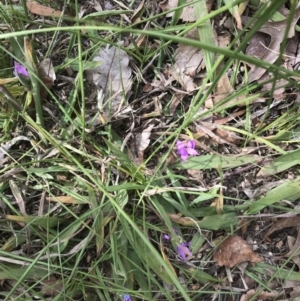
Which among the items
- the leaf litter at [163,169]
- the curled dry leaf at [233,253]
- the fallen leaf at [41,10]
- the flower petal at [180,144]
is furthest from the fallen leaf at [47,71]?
the curled dry leaf at [233,253]

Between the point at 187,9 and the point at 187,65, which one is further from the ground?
the point at 187,9

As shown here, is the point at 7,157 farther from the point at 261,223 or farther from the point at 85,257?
the point at 261,223

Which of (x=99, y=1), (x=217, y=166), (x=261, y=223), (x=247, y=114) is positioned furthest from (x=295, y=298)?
(x=99, y=1)

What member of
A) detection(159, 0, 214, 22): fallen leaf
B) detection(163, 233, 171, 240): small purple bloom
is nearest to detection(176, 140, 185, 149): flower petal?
detection(163, 233, 171, 240): small purple bloom

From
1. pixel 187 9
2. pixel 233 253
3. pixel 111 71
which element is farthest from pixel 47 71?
pixel 233 253

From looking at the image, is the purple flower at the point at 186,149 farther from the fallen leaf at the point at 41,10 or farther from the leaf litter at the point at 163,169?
the fallen leaf at the point at 41,10

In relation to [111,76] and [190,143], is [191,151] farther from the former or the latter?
[111,76]

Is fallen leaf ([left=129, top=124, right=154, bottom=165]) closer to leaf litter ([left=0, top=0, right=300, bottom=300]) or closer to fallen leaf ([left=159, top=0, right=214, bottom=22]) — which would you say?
leaf litter ([left=0, top=0, right=300, bottom=300])
